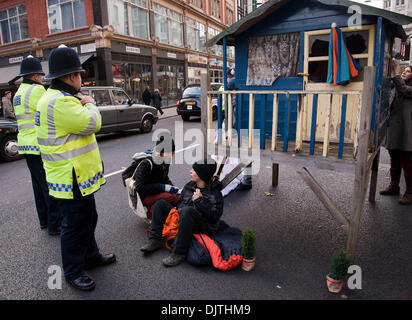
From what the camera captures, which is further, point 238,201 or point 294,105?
point 238,201

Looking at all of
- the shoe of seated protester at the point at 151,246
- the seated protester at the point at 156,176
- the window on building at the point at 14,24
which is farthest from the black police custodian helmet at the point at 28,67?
the window on building at the point at 14,24

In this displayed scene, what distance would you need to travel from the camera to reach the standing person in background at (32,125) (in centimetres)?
378

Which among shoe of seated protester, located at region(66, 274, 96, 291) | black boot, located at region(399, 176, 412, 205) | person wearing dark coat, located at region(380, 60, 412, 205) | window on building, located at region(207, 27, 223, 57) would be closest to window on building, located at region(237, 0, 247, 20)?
window on building, located at region(207, 27, 223, 57)

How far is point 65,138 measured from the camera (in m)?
2.61

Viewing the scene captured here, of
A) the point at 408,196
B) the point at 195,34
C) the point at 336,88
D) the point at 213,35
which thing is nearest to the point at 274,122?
the point at 336,88

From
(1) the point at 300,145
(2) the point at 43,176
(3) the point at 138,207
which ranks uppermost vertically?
(1) the point at 300,145

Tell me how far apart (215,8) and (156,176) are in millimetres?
33540

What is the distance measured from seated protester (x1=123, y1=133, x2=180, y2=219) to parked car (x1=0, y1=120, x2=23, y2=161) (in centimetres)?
583

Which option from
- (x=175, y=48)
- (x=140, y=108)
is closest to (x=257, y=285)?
(x=140, y=108)

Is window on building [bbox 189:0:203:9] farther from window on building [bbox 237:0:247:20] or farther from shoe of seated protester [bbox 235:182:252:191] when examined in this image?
shoe of seated protester [bbox 235:182:252:191]

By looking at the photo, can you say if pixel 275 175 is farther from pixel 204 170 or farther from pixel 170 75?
pixel 170 75
